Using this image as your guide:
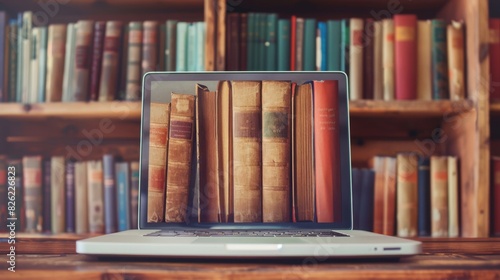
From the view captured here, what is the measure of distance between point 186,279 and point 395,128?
1.25 metres

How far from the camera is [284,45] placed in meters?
1.44

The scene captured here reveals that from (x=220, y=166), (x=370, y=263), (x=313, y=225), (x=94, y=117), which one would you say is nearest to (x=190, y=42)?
(x=94, y=117)

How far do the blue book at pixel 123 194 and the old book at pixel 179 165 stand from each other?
0.55 m

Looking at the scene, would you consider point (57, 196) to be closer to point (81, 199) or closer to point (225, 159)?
point (81, 199)

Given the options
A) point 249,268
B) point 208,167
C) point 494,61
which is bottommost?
point 249,268

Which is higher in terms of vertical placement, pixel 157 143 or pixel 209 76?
pixel 209 76

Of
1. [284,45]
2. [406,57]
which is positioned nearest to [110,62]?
[284,45]

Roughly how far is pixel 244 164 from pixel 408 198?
0.65 metres

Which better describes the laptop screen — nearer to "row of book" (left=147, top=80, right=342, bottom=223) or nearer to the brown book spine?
"row of book" (left=147, top=80, right=342, bottom=223)

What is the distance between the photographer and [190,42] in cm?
145

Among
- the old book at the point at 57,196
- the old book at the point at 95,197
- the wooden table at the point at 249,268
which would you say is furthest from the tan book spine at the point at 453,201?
the old book at the point at 57,196

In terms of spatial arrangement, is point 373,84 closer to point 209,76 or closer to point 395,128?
point 395,128

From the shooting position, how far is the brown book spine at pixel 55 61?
56.7 inches

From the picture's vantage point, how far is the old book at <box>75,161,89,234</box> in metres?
1.44
